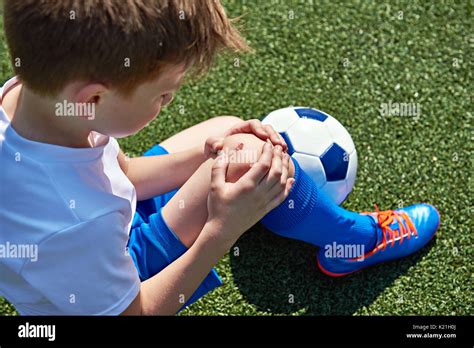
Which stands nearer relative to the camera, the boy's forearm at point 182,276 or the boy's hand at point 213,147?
the boy's forearm at point 182,276

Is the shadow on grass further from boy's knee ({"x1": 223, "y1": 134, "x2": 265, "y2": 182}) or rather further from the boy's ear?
the boy's ear

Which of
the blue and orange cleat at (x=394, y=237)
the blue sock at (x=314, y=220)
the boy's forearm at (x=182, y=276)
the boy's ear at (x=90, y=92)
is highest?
the boy's ear at (x=90, y=92)

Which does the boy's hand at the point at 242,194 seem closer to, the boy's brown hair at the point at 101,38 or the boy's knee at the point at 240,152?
the boy's knee at the point at 240,152

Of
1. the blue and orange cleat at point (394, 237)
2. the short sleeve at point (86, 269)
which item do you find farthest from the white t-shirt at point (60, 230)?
the blue and orange cleat at point (394, 237)

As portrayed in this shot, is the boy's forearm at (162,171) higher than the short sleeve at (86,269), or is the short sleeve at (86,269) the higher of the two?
the short sleeve at (86,269)

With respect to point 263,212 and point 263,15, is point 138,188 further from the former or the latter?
point 263,15

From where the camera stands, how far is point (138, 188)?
6.54 ft

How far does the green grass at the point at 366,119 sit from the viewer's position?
225 centimetres

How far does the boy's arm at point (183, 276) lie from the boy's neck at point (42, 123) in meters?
0.38

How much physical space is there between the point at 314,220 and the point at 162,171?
17.4 inches

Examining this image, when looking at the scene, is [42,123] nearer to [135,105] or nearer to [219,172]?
[135,105]

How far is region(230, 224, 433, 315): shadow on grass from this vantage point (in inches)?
87.6

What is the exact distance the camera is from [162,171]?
200 centimetres
